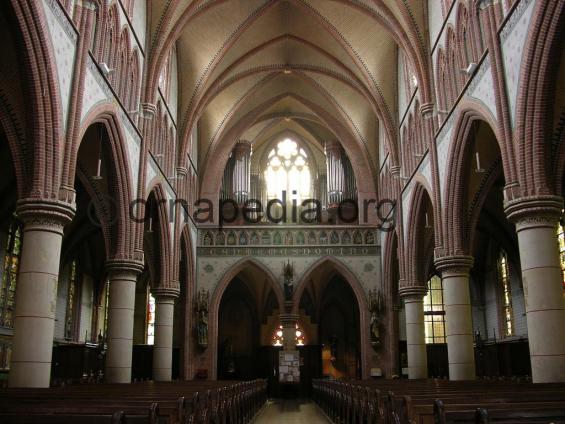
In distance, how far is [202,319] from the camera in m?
30.4

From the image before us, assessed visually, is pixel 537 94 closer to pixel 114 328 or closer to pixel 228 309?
pixel 114 328

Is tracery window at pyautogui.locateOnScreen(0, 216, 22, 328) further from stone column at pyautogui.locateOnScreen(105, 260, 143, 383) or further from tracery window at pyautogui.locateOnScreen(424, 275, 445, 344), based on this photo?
tracery window at pyautogui.locateOnScreen(424, 275, 445, 344)

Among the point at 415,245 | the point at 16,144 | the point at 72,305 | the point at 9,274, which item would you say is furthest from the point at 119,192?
the point at 72,305

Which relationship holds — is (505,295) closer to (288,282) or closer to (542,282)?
(288,282)

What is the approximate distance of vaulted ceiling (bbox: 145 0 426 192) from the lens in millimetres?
22359

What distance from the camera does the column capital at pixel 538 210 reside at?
12.8 m

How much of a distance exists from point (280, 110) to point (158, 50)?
14.7m

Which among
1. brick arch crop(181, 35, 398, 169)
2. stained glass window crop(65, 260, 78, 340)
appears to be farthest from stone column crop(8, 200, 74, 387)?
stained glass window crop(65, 260, 78, 340)

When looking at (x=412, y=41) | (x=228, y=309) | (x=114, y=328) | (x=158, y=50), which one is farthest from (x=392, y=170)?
(x=228, y=309)

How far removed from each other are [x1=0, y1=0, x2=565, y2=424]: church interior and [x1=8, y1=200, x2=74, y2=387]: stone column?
0.04 metres

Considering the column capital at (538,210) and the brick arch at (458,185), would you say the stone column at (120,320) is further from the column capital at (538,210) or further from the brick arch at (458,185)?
the column capital at (538,210)

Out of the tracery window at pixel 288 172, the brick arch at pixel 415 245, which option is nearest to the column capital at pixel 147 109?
the brick arch at pixel 415 245

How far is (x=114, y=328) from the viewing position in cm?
1902

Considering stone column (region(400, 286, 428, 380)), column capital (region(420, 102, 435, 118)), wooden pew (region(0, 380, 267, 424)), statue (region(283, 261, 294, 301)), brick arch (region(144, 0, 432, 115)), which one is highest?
brick arch (region(144, 0, 432, 115))
